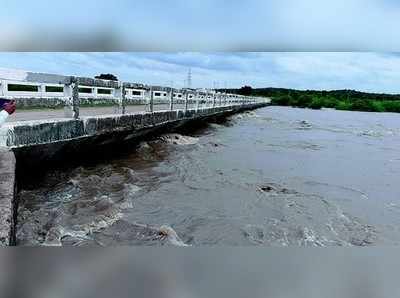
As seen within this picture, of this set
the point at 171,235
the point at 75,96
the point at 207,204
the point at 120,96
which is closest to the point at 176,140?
the point at 120,96

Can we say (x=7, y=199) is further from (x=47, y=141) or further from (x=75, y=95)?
(x=75, y=95)

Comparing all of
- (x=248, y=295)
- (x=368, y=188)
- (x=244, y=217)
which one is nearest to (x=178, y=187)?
(x=244, y=217)

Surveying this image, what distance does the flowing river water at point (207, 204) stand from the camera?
12.3ft

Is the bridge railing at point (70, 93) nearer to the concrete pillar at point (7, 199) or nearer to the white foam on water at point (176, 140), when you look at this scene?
the concrete pillar at point (7, 199)

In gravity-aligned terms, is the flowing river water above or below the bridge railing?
below

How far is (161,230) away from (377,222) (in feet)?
8.10

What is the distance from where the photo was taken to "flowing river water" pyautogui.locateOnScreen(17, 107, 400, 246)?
375 cm

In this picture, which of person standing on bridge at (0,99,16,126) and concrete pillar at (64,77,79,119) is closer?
person standing on bridge at (0,99,16,126)

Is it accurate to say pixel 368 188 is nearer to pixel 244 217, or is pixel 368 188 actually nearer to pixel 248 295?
pixel 244 217

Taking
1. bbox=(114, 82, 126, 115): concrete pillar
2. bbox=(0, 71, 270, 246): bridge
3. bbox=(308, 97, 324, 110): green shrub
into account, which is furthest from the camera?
bbox=(308, 97, 324, 110): green shrub

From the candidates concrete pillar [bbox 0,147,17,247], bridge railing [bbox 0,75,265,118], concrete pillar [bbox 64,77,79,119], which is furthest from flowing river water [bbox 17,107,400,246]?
bridge railing [bbox 0,75,265,118]

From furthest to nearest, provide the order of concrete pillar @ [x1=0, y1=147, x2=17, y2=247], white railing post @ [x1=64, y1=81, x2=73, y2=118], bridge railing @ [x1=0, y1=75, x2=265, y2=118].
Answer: white railing post @ [x1=64, y1=81, x2=73, y2=118] < bridge railing @ [x1=0, y1=75, x2=265, y2=118] < concrete pillar @ [x1=0, y1=147, x2=17, y2=247]

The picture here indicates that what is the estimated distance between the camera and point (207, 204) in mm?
5051

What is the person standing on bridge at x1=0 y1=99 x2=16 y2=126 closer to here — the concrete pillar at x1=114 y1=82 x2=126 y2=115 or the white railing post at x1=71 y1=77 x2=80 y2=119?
the white railing post at x1=71 y1=77 x2=80 y2=119
